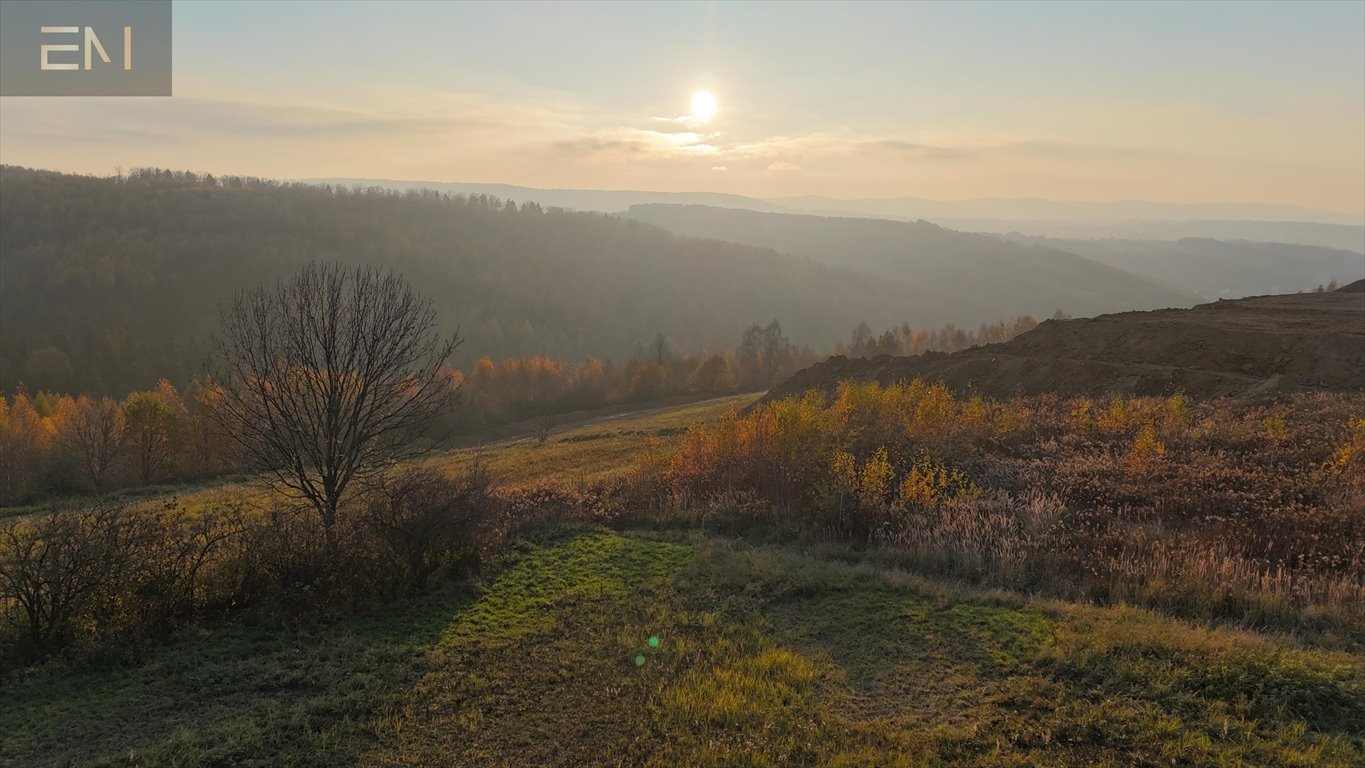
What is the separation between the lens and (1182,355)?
3334 centimetres

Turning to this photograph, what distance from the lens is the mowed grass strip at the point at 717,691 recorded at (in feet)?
21.5

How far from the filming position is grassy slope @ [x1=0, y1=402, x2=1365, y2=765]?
6574mm

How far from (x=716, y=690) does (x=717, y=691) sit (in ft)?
0.11

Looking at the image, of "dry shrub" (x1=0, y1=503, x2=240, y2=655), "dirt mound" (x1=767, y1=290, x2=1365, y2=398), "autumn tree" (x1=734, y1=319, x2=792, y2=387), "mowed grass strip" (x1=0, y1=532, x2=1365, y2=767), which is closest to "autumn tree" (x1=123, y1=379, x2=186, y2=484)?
"dry shrub" (x1=0, y1=503, x2=240, y2=655)

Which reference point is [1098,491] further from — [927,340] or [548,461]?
[927,340]

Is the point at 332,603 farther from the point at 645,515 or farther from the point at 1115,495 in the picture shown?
the point at 1115,495

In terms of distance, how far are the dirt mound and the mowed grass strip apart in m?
24.4

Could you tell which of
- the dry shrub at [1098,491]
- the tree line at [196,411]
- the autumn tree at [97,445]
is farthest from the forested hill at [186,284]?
the dry shrub at [1098,491]

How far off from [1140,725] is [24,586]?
43.0 ft

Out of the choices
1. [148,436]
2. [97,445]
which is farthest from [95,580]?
[148,436]

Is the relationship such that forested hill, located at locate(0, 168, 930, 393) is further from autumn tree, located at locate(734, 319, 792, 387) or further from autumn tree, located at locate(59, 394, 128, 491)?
autumn tree, located at locate(59, 394, 128, 491)

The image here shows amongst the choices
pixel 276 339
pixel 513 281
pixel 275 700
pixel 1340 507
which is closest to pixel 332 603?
pixel 275 700

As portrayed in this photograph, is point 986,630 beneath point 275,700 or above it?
above

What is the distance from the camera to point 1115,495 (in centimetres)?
1420
